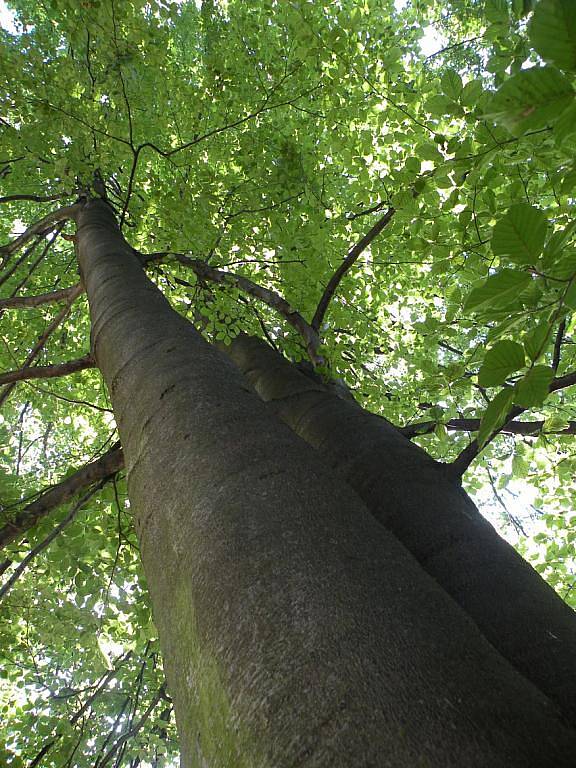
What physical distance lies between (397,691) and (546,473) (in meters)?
2.44

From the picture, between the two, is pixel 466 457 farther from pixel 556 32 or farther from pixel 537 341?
pixel 556 32

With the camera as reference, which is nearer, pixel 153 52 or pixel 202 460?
pixel 202 460

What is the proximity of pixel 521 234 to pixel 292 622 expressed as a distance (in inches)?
26.9

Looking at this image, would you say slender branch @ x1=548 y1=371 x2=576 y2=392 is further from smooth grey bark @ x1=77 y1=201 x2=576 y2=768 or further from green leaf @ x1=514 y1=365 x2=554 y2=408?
smooth grey bark @ x1=77 y1=201 x2=576 y2=768

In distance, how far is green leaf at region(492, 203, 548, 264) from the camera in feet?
2.48

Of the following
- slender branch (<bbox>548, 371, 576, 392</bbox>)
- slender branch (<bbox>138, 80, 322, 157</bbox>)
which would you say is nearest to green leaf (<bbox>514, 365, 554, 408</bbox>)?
slender branch (<bbox>548, 371, 576, 392</bbox>)

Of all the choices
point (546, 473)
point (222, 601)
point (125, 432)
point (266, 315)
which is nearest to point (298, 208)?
point (266, 315)

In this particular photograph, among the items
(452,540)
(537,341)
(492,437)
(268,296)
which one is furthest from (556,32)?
(268,296)

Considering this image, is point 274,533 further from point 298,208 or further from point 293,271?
point 298,208

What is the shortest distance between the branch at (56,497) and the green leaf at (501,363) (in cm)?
193

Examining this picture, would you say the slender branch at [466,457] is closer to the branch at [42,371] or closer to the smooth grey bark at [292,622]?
the smooth grey bark at [292,622]

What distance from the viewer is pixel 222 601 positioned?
0.82 m

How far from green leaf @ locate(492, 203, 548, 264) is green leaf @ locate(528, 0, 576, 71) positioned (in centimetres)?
19

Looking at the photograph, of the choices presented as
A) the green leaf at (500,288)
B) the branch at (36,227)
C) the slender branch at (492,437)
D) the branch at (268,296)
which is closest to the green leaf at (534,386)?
the green leaf at (500,288)
